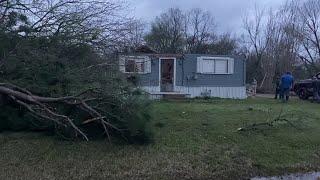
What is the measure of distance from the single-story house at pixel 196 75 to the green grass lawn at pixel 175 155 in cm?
1578

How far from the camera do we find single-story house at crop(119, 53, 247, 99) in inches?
1261

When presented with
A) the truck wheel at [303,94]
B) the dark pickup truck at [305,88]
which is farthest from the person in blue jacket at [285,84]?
the truck wheel at [303,94]

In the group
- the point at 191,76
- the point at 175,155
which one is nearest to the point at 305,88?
the point at 191,76

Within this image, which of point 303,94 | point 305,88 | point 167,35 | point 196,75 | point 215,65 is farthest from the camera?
point 167,35

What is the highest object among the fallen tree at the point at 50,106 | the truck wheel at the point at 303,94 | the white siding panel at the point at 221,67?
the white siding panel at the point at 221,67

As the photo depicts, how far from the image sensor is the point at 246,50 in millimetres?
60906

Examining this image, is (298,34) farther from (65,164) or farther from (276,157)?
(65,164)

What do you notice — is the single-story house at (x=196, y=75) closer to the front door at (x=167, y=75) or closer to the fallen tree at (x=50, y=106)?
the front door at (x=167, y=75)

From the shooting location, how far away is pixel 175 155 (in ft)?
42.0

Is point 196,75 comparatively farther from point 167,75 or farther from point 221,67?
point 221,67

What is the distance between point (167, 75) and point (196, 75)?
1.63 metres

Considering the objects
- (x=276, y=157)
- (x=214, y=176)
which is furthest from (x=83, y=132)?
(x=276, y=157)

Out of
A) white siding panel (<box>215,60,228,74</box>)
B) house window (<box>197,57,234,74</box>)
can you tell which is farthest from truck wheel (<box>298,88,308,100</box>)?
white siding panel (<box>215,60,228,74</box>)

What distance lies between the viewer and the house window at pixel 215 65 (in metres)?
32.6
